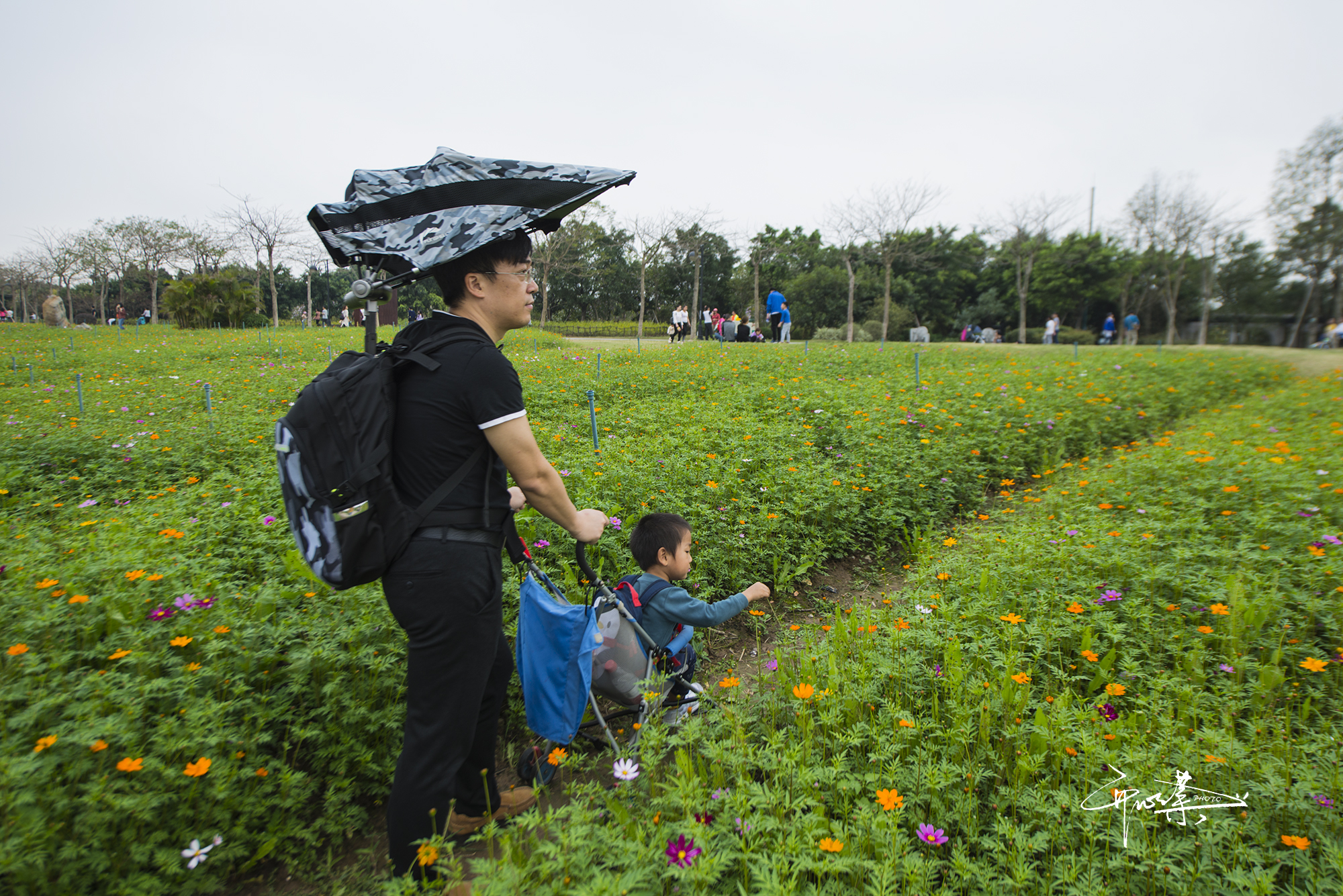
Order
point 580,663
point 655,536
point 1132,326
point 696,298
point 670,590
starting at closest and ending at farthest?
point 580,663, point 670,590, point 655,536, point 1132,326, point 696,298

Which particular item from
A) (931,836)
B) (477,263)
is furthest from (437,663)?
(931,836)

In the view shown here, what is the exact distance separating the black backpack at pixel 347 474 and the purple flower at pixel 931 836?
5.23ft

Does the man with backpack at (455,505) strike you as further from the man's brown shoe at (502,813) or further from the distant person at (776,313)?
the distant person at (776,313)

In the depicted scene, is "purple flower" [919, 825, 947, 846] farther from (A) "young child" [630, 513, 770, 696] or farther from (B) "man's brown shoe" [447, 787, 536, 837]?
(B) "man's brown shoe" [447, 787, 536, 837]

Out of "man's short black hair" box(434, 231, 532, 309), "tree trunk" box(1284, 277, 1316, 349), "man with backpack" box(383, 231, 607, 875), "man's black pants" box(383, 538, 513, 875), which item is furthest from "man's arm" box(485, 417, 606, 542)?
"tree trunk" box(1284, 277, 1316, 349)

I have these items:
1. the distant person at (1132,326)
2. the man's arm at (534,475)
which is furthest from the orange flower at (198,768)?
the distant person at (1132,326)

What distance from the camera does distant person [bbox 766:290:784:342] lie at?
21453mm

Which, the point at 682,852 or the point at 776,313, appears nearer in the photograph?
the point at 682,852

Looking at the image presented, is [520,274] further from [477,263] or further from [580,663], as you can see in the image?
[580,663]

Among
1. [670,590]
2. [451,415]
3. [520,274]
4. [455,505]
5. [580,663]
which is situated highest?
[520,274]

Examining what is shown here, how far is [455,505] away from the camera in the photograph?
→ 5.89 feet

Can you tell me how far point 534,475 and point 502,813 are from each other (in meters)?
1.31

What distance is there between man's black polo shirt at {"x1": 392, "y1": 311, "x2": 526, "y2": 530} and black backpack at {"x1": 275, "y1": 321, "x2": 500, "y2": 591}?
4cm
